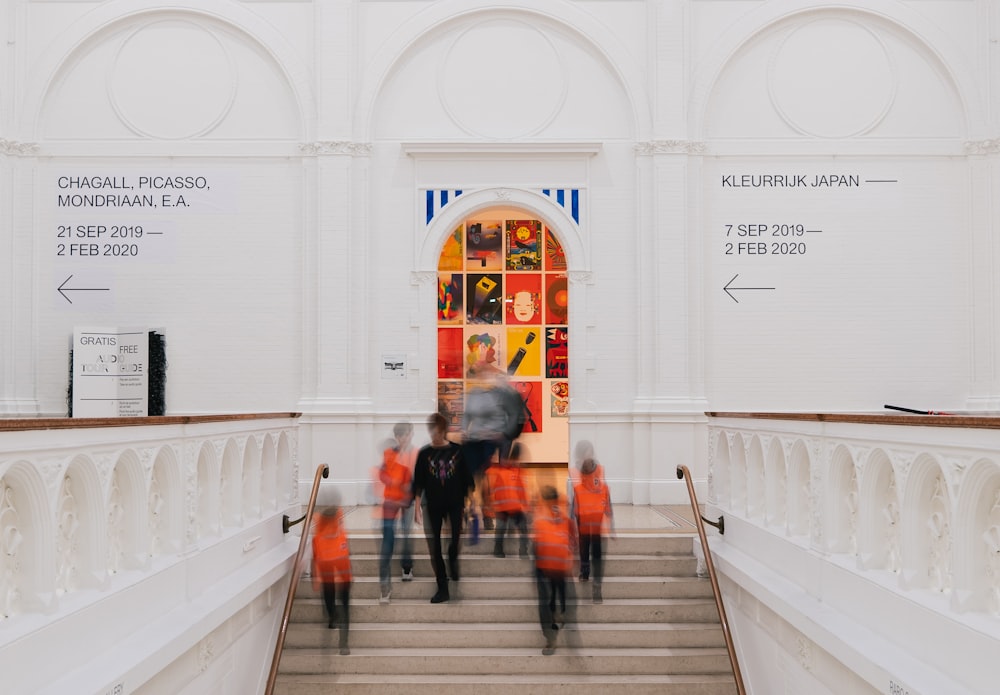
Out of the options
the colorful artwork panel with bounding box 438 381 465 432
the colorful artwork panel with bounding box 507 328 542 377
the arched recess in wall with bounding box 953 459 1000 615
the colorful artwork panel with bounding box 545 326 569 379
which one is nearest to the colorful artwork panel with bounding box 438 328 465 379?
the colorful artwork panel with bounding box 438 381 465 432

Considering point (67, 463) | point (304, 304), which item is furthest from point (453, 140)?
point (67, 463)

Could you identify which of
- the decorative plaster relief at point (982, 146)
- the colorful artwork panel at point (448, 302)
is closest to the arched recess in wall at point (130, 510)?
the colorful artwork panel at point (448, 302)

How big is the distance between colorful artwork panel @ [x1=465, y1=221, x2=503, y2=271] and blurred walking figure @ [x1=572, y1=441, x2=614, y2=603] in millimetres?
6924

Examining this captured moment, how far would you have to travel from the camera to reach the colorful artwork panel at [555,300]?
603 inches

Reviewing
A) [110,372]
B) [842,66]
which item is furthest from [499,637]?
[842,66]

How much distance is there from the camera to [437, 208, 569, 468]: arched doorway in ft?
48.1

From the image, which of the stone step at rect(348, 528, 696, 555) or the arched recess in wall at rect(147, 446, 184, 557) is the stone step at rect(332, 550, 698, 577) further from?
the arched recess in wall at rect(147, 446, 184, 557)

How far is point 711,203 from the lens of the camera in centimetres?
1331

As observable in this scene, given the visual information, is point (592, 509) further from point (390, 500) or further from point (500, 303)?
point (500, 303)

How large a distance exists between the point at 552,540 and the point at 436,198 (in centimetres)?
686

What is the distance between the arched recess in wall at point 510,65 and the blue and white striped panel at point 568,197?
0.77 m

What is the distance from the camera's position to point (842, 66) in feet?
43.9

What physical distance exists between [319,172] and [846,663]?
391 inches

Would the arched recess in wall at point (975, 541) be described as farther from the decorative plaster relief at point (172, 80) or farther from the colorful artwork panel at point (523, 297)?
the decorative plaster relief at point (172, 80)
